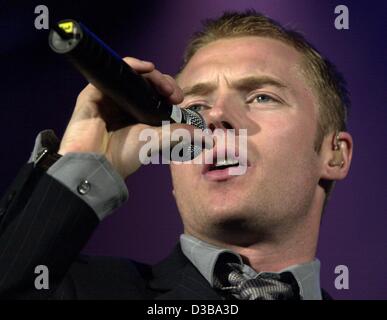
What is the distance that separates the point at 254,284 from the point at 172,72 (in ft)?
3.09

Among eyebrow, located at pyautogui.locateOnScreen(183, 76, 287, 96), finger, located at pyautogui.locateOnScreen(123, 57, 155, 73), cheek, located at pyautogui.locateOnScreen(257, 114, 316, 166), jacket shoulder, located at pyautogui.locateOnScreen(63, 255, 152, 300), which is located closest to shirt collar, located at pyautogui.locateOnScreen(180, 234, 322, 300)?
jacket shoulder, located at pyautogui.locateOnScreen(63, 255, 152, 300)

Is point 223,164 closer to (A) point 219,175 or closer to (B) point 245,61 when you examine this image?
(A) point 219,175

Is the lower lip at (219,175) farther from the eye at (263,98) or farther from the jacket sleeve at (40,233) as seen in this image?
the jacket sleeve at (40,233)

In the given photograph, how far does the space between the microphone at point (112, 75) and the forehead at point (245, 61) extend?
0.30 metres

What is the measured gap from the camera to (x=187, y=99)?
1426 millimetres

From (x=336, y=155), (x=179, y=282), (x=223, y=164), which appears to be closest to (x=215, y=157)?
(x=223, y=164)

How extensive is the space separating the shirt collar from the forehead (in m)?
0.36

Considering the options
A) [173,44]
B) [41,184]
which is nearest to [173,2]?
[173,44]

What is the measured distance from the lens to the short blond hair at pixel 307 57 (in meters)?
1.49

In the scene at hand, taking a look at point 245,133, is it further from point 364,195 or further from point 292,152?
point 364,195

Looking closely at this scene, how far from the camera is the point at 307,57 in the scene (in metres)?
1.53

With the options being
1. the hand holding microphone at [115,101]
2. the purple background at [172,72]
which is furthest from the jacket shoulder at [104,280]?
the purple background at [172,72]

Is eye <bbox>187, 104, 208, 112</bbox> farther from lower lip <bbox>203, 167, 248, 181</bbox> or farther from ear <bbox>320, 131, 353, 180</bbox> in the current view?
ear <bbox>320, 131, 353, 180</bbox>

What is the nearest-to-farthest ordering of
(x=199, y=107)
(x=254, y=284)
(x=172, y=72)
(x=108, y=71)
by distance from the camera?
1. (x=108, y=71)
2. (x=254, y=284)
3. (x=199, y=107)
4. (x=172, y=72)
